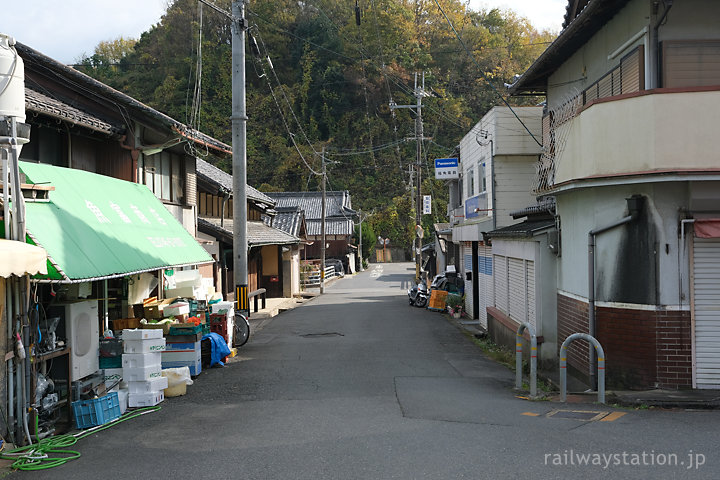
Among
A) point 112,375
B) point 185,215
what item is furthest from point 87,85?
point 112,375

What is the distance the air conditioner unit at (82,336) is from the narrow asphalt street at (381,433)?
1.18 metres

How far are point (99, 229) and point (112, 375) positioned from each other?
2429 millimetres

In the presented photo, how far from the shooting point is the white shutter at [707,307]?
914 centimetres

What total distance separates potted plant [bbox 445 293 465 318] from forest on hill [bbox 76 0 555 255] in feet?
127

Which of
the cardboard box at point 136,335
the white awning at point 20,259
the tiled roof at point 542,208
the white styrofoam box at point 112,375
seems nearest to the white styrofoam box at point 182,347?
the white styrofoam box at point 112,375

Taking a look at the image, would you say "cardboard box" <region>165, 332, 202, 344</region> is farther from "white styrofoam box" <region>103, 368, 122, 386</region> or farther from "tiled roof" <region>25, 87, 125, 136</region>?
"tiled roof" <region>25, 87, 125, 136</region>

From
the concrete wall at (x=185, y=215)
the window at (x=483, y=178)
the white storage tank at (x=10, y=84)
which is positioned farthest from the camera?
the window at (x=483, y=178)

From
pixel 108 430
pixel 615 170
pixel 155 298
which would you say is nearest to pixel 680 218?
pixel 615 170

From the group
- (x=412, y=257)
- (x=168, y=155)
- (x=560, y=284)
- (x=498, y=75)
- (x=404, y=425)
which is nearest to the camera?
(x=404, y=425)

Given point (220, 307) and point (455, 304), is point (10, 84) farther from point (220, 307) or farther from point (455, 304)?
point (455, 304)

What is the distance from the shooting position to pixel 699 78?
9.51m

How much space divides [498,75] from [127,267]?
177ft

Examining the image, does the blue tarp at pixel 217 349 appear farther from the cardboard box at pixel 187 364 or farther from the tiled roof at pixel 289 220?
the tiled roof at pixel 289 220

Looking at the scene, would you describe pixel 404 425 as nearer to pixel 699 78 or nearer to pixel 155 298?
pixel 699 78
